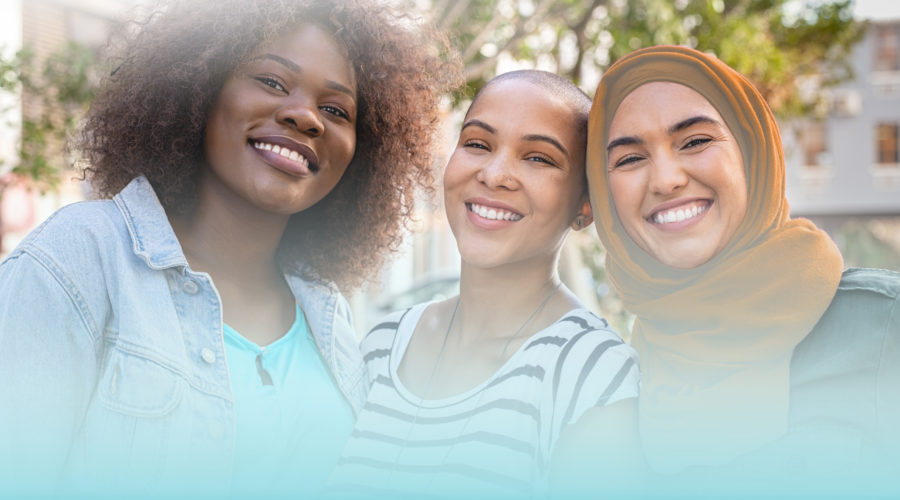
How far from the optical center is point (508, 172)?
216 centimetres

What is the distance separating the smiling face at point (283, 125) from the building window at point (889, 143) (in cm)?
2797

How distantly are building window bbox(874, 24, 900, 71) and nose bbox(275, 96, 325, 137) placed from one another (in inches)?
1106

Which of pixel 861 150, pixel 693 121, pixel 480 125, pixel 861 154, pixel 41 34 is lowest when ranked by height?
pixel 693 121

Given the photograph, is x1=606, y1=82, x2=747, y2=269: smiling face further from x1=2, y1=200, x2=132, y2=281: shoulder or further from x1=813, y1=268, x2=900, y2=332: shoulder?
x1=2, y1=200, x2=132, y2=281: shoulder

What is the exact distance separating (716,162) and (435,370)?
39.1 inches

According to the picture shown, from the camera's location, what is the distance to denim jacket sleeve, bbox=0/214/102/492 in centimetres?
179

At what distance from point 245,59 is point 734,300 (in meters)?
1.51

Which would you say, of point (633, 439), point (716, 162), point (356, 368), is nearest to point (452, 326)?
point (356, 368)

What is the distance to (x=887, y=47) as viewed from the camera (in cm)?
2578

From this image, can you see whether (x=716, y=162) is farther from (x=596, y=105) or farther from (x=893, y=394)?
(x=893, y=394)

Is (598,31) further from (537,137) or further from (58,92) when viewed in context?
(537,137)

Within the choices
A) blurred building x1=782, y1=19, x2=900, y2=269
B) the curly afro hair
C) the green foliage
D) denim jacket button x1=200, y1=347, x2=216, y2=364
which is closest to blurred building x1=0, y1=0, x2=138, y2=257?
the green foliage

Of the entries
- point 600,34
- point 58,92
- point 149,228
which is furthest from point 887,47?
point 149,228

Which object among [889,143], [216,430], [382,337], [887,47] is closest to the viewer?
[216,430]
